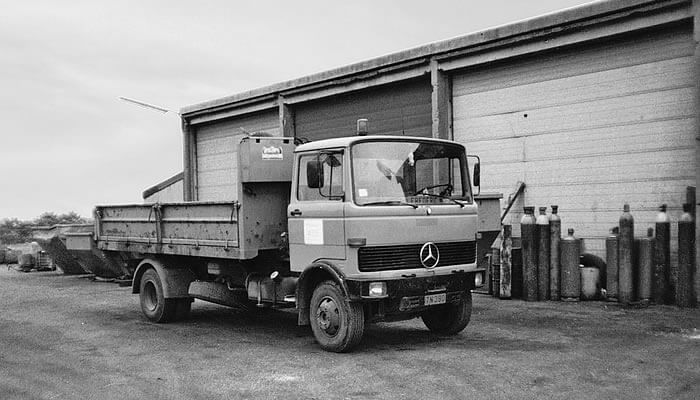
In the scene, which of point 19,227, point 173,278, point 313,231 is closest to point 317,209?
point 313,231

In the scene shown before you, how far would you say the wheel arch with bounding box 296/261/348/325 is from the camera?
8.18m

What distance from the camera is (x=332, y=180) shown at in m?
8.18

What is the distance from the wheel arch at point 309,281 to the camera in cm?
818

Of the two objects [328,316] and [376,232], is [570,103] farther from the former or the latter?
[328,316]

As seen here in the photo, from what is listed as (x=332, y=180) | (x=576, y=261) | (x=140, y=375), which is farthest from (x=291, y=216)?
(x=576, y=261)

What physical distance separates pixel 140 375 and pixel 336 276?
94.5 inches

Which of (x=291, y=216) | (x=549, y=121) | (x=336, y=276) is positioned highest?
(x=549, y=121)

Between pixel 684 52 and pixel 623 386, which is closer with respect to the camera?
pixel 623 386

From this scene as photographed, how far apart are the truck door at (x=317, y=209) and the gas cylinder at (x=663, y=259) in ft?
20.7

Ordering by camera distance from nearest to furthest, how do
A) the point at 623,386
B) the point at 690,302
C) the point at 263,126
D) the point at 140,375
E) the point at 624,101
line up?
the point at 623,386, the point at 140,375, the point at 690,302, the point at 624,101, the point at 263,126

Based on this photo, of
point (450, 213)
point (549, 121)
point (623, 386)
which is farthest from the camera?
point (549, 121)

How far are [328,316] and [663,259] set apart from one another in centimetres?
639

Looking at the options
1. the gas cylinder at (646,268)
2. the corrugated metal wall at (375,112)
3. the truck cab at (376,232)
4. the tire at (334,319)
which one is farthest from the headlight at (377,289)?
the corrugated metal wall at (375,112)

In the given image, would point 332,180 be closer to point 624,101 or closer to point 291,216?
point 291,216
